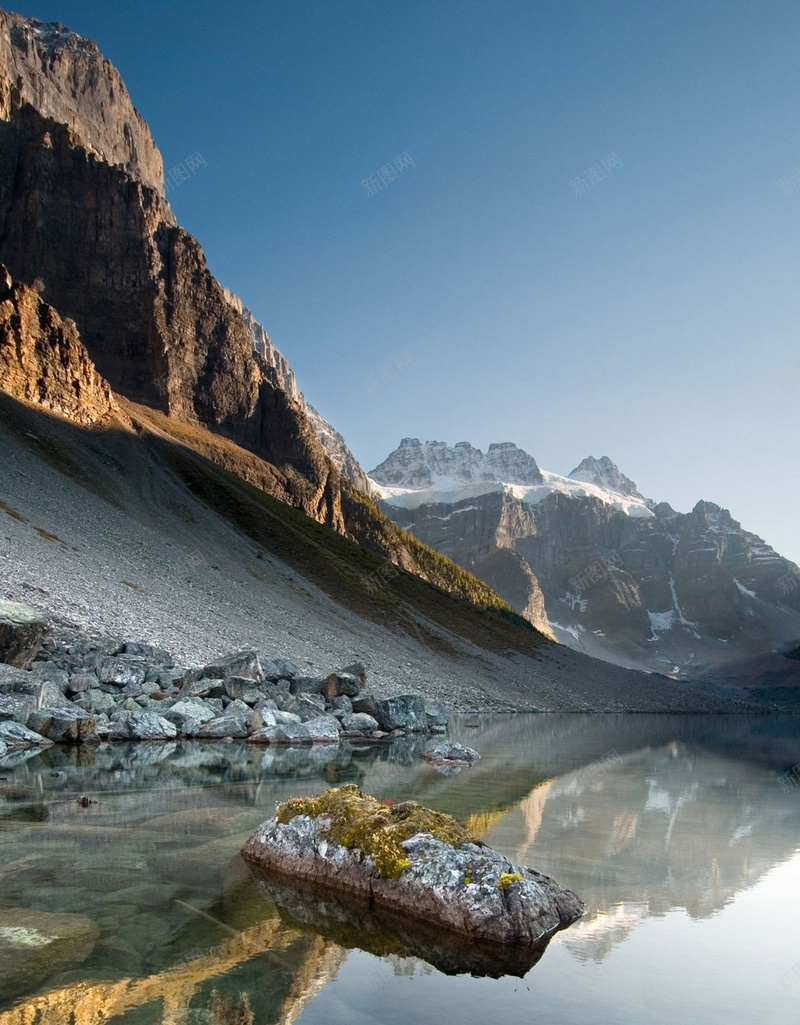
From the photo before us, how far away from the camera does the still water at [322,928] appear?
6.57 meters

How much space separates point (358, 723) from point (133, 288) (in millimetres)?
115513

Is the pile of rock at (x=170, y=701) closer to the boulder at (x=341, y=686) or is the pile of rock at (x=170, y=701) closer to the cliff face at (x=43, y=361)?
the boulder at (x=341, y=686)

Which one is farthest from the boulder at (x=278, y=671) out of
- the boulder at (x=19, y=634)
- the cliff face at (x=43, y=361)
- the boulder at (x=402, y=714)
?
the cliff face at (x=43, y=361)

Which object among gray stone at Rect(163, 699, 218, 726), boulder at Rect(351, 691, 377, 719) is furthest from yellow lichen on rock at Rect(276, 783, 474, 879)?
boulder at Rect(351, 691, 377, 719)

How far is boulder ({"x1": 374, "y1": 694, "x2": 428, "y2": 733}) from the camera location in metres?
35.8

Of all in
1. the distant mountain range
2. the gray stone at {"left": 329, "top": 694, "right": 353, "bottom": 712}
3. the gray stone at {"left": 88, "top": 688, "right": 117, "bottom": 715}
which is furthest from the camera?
the distant mountain range

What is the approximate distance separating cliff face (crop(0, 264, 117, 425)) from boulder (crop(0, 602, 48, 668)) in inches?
2643

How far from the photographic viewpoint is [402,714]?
36938 mm

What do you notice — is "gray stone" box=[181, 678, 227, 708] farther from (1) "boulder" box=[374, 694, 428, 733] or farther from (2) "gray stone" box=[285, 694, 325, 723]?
(1) "boulder" box=[374, 694, 428, 733]

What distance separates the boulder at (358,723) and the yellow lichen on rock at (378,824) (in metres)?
22.7

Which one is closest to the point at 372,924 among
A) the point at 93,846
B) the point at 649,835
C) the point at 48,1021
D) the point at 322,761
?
the point at 48,1021

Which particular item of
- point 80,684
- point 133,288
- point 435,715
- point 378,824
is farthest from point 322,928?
point 133,288

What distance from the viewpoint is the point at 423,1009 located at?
257 inches

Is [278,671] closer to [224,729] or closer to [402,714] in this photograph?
[402,714]
